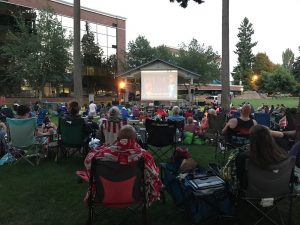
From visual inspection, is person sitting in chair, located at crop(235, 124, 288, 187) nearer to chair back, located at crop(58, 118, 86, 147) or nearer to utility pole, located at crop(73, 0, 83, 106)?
chair back, located at crop(58, 118, 86, 147)

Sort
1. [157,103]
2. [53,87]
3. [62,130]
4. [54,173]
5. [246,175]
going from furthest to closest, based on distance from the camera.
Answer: [53,87], [157,103], [62,130], [54,173], [246,175]

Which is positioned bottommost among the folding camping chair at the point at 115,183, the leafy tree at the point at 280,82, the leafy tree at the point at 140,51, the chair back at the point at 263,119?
the folding camping chair at the point at 115,183

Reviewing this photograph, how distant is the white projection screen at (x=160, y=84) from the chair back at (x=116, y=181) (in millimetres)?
23901

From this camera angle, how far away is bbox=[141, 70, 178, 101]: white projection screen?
27.3 metres

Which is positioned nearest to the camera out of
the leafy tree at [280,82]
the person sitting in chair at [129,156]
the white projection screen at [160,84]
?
the person sitting in chair at [129,156]

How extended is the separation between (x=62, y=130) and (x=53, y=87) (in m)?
31.6

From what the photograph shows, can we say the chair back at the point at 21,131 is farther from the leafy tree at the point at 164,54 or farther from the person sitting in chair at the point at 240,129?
the leafy tree at the point at 164,54

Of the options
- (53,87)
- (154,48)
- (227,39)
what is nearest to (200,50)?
(154,48)

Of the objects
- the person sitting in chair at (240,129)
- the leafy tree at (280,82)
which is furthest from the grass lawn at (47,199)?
the leafy tree at (280,82)

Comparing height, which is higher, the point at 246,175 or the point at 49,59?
the point at 49,59

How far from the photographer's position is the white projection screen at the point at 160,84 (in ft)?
89.7

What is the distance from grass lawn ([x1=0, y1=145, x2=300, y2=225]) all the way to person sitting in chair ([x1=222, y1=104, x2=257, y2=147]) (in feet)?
5.61

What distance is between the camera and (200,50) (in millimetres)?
56719

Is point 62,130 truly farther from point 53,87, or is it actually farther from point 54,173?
point 53,87
